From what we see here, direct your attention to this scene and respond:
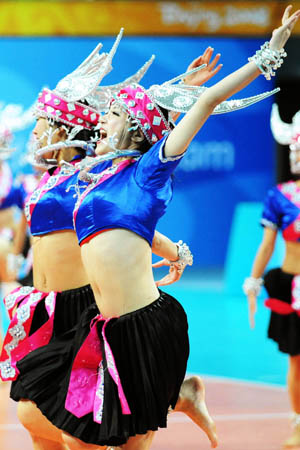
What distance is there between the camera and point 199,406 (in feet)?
11.8

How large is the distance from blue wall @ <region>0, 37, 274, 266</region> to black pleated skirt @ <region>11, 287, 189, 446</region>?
27.0 ft

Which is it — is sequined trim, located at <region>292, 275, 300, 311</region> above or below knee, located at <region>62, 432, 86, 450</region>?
above

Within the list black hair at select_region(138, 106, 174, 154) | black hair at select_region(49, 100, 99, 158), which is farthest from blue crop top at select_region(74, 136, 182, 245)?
black hair at select_region(49, 100, 99, 158)

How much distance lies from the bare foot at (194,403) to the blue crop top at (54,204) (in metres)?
0.87

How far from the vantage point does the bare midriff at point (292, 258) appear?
17.0ft

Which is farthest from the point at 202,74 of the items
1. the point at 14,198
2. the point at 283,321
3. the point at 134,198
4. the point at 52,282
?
Answer: the point at 14,198

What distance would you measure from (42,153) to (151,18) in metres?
8.12

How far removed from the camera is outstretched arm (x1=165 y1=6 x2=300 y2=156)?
114 inches

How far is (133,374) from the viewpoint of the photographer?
3.12 metres

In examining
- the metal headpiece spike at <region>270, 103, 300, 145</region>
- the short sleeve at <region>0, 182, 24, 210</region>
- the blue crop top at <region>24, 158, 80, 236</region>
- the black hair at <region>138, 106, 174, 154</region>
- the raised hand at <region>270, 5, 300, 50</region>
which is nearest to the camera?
the raised hand at <region>270, 5, 300, 50</region>

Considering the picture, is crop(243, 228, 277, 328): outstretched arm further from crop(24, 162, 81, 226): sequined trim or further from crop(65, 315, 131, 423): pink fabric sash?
crop(65, 315, 131, 423): pink fabric sash

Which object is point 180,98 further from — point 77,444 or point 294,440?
point 294,440

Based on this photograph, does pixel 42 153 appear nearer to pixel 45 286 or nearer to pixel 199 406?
pixel 45 286

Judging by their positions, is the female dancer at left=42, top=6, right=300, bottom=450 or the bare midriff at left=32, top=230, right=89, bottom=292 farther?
the bare midriff at left=32, top=230, right=89, bottom=292
